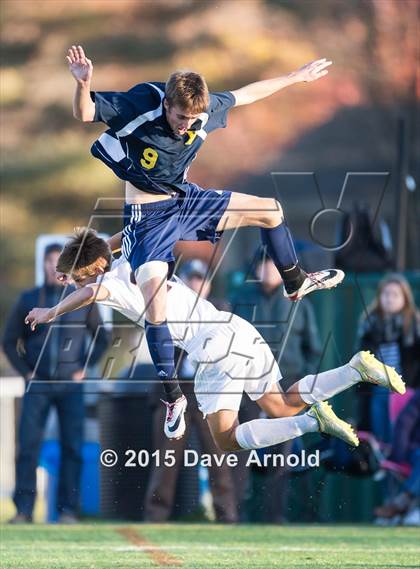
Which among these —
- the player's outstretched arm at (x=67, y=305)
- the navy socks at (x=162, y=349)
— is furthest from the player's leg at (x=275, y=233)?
the player's outstretched arm at (x=67, y=305)

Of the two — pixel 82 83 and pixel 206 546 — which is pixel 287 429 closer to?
pixel 206 546

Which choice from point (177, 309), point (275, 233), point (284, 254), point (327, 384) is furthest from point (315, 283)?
point (177, 309)

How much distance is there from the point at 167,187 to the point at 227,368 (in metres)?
1.06

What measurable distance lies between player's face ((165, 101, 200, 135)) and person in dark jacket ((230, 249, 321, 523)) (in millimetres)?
2973

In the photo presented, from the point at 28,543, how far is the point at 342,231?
3662 millimetres

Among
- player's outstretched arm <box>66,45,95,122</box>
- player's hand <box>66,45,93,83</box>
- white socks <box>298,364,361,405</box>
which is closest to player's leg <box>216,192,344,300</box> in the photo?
white socks <box>298,364,361,405</box>

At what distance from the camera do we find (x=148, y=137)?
24.0ft

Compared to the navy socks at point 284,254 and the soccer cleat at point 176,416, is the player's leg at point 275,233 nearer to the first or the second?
the navy socks at point 284,254

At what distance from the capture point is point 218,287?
16.0 meters

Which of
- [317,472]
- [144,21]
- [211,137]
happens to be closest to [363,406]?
[317,472]

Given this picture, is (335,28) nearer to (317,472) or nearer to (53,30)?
(53,30)

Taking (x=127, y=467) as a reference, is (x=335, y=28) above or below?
above

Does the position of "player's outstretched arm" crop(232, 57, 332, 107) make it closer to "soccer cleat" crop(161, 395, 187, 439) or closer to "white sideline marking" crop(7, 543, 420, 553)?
"soccer cleat" crop(161, 395, 187, 439)

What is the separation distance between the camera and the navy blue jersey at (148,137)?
23.7 ft
